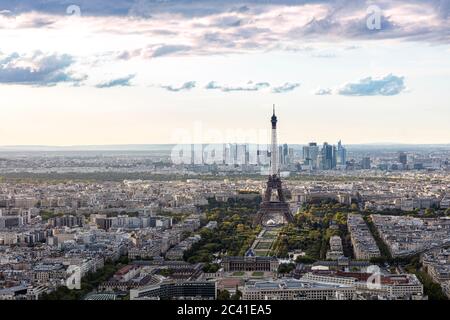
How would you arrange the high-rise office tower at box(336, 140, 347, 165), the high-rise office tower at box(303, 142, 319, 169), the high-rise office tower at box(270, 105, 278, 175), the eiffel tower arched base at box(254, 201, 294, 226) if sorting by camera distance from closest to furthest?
1. the eiffel tower arched base at box(254, 201, 294, 226)
2. the high-rise office tower at box(270, 105, 278, 175)
3. the high-rise office tower at box(303, 142, 319, 169)
4. the high-rise office tower at box(336, 140, 347, 165)

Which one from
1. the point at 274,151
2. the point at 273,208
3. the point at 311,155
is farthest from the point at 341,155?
the point at 273,208

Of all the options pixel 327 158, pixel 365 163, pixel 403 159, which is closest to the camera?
pixel 403 159

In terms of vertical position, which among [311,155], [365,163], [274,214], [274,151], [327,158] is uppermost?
[274,151]

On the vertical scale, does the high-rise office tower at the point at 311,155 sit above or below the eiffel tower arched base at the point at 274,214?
above

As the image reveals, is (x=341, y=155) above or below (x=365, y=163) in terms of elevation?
above

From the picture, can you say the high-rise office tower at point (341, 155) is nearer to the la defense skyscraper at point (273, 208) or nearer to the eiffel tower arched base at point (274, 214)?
the la defense skyscraper at point (273, 208)

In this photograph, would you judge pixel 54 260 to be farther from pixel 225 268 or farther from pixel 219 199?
pixel 219 199

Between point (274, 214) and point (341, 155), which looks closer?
point (274, 214)

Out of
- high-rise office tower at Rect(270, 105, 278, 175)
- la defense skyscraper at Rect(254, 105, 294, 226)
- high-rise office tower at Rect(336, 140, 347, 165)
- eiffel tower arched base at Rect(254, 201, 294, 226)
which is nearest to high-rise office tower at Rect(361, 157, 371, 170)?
high-rise office tower at Rect(336, 140, 347, 165)

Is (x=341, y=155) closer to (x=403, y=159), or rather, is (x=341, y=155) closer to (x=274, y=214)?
(x=403, y=159)

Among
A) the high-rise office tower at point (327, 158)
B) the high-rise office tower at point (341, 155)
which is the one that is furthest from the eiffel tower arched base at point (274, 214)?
the high-rise office tower at point (327, 158)

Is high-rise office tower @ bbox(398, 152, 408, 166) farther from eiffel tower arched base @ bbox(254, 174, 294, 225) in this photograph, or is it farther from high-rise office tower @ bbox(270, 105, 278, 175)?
eiffel tower arched base @ bbox(254, 174, 294, 225)

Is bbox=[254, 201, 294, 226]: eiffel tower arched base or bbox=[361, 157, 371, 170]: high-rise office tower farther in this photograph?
bbox=[361, 157, 371, 170]: high-rise office tower
